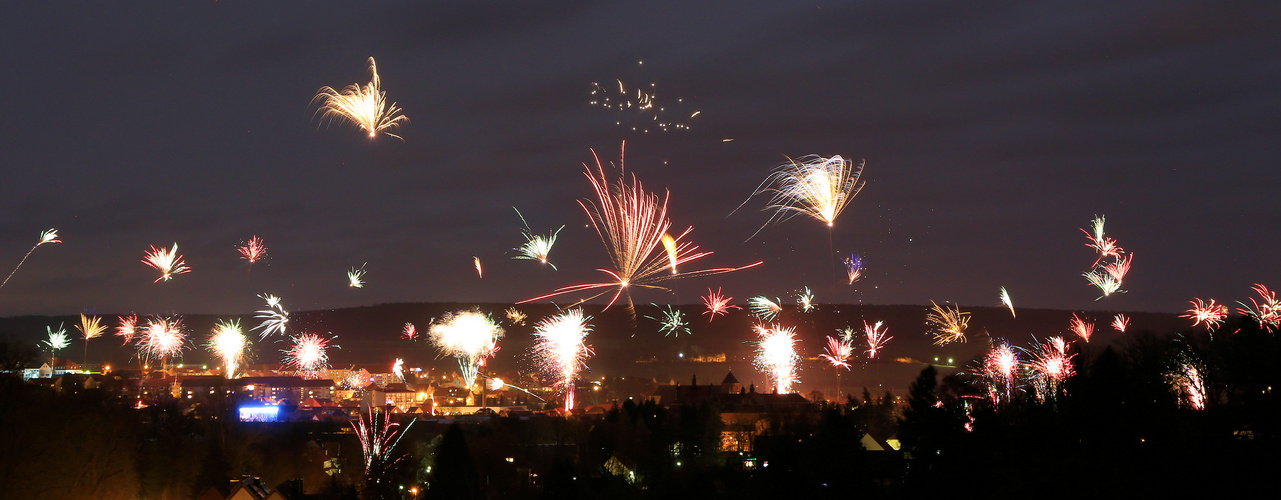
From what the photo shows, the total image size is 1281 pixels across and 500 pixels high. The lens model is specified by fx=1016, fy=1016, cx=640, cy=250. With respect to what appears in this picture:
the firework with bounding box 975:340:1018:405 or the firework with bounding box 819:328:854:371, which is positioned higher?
the firework with bounding box 819:328:854:371

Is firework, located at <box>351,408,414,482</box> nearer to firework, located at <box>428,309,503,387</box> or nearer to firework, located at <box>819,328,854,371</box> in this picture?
firework, located at <box>428,309,503,387</box>

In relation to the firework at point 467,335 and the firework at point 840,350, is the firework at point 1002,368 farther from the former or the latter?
the firework at point 467,335

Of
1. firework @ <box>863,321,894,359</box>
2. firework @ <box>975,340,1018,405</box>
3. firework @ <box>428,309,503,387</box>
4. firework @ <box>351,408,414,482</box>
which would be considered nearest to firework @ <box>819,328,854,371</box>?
firework @ <box>863,321,894,359</box>

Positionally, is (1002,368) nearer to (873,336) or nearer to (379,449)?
(873,336)

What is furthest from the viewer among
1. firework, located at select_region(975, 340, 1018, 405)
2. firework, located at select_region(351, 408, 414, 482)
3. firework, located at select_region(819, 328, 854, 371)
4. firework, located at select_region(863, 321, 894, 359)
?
firework, located at select_region(819, 328, 854, 371)

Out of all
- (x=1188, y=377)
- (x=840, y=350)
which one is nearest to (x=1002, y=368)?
(x=840, y=350)

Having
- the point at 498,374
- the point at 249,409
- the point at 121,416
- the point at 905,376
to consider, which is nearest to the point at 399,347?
the point at 498,374

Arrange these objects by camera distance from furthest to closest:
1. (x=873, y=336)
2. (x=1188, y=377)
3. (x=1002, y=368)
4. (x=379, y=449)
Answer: (x=873, y=336)
(x=1002, y=368)
(x=379, y=449)
(x=1188, y=377)

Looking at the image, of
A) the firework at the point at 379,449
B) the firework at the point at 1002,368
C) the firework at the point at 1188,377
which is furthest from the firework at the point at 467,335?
the firework at the point at 1188,377
